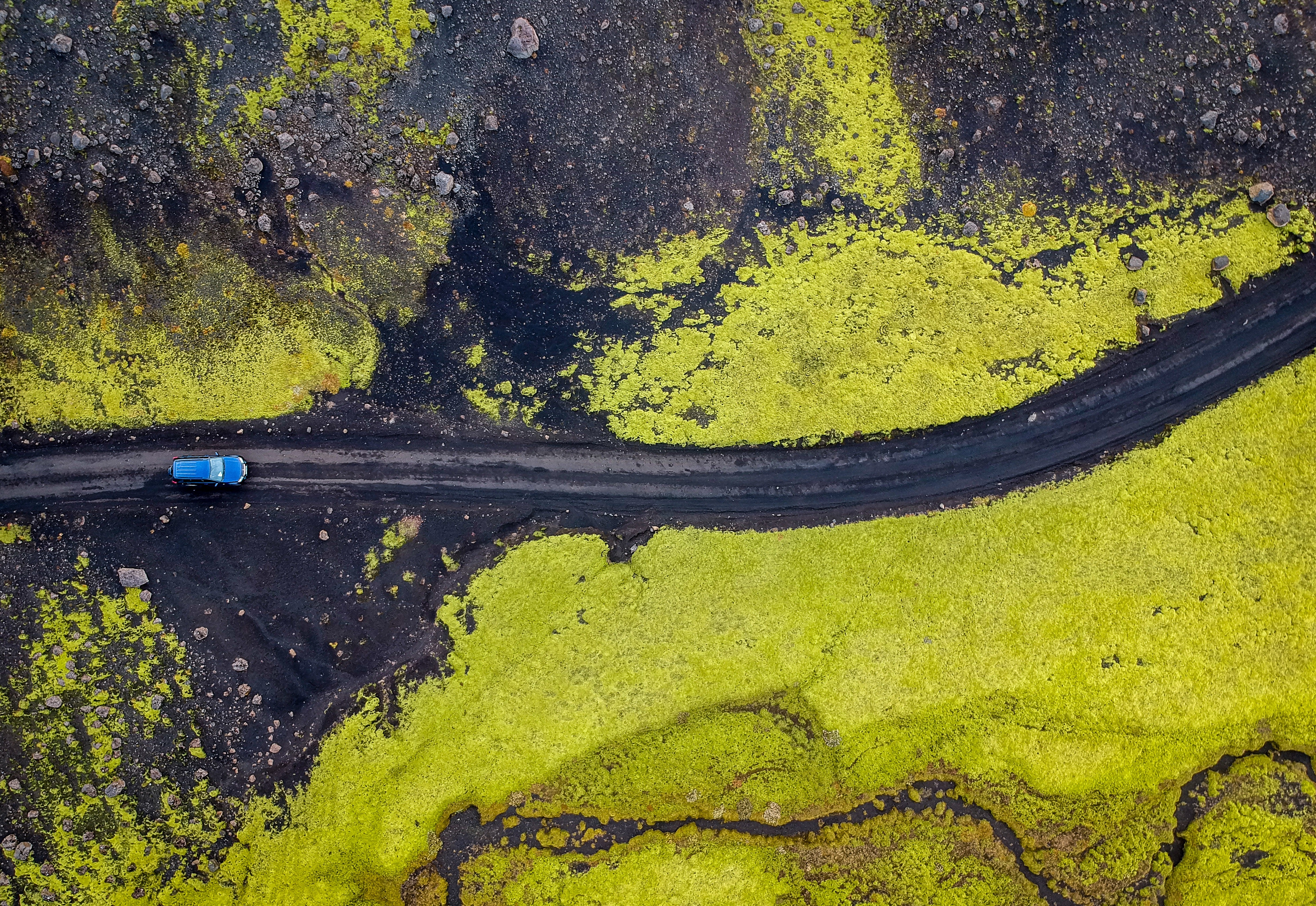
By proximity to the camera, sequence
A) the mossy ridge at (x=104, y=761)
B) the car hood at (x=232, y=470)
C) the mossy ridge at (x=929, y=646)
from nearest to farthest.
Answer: the mossy ridge at (x=104, y=761) → the car hood at (x=232, y=470) → the mossy ridge at (x=929, y=646)

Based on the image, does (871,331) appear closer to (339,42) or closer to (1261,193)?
(1261,193)

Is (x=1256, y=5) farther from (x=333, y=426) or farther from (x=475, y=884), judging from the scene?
(x=475, y=884)

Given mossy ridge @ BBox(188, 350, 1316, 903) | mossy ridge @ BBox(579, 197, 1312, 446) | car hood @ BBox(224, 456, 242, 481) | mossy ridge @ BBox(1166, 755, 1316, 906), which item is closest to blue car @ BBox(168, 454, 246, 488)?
car hood @ BBox(224, 456, 242, 481)

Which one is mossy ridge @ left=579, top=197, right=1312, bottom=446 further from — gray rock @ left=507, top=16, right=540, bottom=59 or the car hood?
the car hood

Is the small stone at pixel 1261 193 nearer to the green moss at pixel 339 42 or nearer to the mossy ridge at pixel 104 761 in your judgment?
the green moss at pixel 339 42

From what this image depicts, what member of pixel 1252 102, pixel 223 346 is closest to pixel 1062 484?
A: pixel 1252 102

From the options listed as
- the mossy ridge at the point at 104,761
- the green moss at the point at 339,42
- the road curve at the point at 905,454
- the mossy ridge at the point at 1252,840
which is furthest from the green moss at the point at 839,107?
the mossy ridge at the point at 104,761

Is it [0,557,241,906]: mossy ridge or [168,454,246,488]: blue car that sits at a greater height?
[168,454,246,488]: blue car
